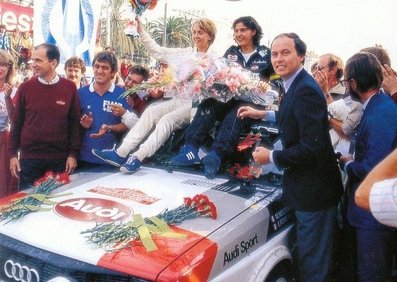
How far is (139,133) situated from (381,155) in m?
2.18

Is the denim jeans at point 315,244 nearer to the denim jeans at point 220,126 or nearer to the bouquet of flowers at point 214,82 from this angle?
the denim jeans at point 220,126

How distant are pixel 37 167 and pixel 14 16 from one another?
11298mm

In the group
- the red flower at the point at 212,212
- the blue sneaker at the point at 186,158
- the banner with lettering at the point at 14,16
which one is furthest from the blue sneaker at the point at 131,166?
the banner with lettering at the point at 14,16

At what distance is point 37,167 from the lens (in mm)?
4215

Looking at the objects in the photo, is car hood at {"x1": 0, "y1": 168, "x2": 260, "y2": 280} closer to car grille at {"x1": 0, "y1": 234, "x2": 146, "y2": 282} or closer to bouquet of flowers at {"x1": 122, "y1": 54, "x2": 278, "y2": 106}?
car grille at {"x1": 0, "y1": 234, "x2": 146, "y2": 282}

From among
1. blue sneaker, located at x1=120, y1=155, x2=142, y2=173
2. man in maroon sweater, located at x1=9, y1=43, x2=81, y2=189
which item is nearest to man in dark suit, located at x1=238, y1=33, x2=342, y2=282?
blue sneaker, located at x1=120, y1=155, x2=142, y2=173

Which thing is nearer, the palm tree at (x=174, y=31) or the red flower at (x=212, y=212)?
the red flower at (x=212, y=212)

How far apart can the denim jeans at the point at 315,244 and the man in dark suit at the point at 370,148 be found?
7.1 inches

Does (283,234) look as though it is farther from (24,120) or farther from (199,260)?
(24,120)

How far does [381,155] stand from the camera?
2.75 metres

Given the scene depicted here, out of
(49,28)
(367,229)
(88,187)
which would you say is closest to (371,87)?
(367,229)

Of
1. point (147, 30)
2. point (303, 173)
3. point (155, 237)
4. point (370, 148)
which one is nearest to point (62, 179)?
point (155, 237)

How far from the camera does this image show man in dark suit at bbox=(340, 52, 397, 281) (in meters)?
2.76

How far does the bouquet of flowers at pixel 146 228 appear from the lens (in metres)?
2.42
